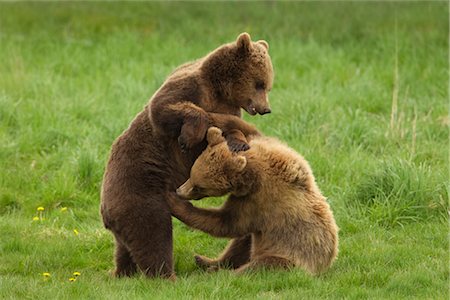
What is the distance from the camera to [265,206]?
675 centimetres

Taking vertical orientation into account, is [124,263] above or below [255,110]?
below

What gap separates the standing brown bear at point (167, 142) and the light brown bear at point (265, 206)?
0.19 meters

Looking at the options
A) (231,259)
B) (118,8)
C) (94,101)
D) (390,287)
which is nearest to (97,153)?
(94,101)

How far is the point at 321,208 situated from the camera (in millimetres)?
6949

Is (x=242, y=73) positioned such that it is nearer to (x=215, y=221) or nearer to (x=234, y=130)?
(x=234, y=130)

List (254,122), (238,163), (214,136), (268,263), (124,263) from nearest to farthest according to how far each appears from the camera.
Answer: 1. (238,163)
2. (214,136)
3. (268,263)
4. (124,263)
5. (254,122)

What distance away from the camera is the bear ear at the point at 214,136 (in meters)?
6.66

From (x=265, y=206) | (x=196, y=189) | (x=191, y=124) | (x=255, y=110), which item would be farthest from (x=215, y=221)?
(x=255, y=110)

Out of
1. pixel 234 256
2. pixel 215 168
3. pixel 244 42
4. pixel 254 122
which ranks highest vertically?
pixel 244 42

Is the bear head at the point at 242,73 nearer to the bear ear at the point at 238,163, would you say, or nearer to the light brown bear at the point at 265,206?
the light brown bear at the point at 265,206

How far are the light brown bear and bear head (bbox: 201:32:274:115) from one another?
390 millimetres

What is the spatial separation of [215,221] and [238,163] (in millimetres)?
510

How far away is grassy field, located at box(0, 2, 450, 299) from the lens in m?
6.91

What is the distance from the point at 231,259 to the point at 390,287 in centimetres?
141
